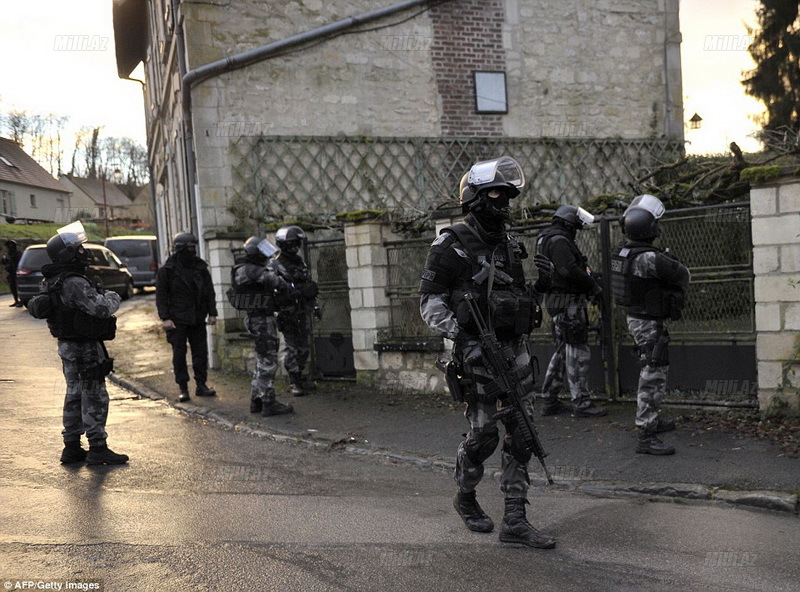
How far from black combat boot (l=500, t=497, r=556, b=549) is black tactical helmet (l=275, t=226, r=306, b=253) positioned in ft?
16.7

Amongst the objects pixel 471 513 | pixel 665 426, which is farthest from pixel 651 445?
pixel 471 513

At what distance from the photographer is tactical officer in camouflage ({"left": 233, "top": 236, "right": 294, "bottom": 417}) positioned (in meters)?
8.31

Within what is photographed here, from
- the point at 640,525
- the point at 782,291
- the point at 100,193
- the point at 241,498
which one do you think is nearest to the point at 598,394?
the point at 782,291

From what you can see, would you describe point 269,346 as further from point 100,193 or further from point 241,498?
point 100,193

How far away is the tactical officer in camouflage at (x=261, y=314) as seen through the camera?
8.31m

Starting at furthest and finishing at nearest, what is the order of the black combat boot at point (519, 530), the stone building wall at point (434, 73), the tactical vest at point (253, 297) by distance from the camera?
Result: the stone building wall at point (434, 73) → the tactical vest at point (253, 297) → the black combat boot at point (519, 530)

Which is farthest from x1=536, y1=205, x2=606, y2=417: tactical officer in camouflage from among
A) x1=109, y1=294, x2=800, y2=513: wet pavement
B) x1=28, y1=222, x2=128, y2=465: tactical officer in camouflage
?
x1=28, y1=222, x2=128, y2=465: tactical officer in camouflage

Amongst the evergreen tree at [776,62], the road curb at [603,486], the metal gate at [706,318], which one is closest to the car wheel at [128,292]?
the road curb at [603,486]

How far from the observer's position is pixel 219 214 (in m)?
11.7

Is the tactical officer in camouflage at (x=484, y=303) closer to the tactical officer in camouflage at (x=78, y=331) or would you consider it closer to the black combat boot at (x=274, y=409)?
the tactical officer in camouflage at (x=78, y=331)

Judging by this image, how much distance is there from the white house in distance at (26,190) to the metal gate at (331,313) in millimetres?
45272

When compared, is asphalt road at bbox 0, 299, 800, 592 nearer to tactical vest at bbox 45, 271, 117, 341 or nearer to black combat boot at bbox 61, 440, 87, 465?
black combat boot at bbox 61, 440, 87, 465

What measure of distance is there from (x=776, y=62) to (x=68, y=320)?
1125 inches

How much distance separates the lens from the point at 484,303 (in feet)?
14.4
